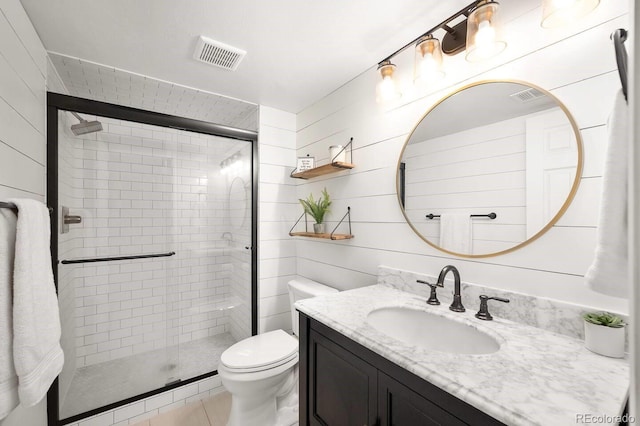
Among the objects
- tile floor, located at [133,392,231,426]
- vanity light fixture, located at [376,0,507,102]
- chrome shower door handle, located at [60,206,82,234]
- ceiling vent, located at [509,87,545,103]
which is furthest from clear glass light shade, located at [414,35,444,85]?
tile floor, located at [133,392,231,426]

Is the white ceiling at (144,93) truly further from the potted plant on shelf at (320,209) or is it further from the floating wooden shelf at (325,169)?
the potted plant on shelf at (320,209)

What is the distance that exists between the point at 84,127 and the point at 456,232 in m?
2.42

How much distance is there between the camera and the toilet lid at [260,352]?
1555 mm

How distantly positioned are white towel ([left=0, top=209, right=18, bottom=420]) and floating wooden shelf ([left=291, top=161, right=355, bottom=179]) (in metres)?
1.48

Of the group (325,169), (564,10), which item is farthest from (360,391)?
(564,10)

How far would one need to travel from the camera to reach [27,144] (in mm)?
1326

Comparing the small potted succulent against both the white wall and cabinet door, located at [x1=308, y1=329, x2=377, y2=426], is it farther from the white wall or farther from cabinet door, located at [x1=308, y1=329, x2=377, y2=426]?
the white wall

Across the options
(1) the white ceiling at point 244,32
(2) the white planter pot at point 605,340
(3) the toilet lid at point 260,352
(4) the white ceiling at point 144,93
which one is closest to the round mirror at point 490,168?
(2) the white planter pot at point 605,340

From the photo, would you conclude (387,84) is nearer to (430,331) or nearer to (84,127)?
(430,331)

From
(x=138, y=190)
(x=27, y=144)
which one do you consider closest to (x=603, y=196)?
(x=27, y=144)

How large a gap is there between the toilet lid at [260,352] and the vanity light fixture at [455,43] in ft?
5.25

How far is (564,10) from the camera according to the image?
88 centimetres

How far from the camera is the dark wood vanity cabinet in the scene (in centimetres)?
71

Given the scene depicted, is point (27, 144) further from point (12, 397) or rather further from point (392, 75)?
point (392, 75)
